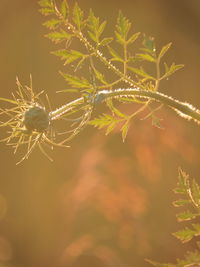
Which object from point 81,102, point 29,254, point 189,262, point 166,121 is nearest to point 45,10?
point 81,102

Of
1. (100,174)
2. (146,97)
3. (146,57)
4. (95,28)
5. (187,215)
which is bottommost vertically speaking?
(187,215)

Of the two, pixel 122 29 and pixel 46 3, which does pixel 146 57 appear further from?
pixel 46 3

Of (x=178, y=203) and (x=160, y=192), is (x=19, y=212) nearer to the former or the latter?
(x=160, y=192)

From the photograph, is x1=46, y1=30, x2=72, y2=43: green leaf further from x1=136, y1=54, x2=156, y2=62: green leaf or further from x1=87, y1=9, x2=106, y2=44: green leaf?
x1=136, y1=54, x2=156, y2=62: green leaf

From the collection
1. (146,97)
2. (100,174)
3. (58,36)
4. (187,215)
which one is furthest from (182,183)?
(100,174)

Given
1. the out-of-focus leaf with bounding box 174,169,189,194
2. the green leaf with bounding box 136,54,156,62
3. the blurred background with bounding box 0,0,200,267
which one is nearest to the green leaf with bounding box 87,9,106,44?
the green leaf with bounding box 136,54,156,62

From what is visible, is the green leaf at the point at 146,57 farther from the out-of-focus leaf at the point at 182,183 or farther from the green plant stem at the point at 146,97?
the out-of-focus leaf at the point at 182,183
